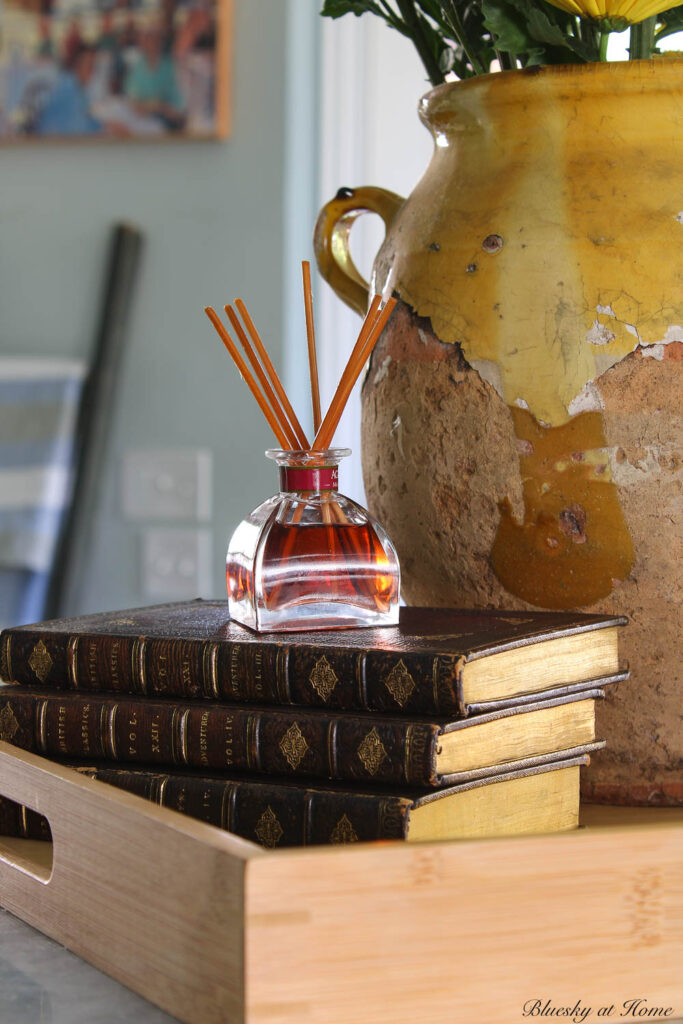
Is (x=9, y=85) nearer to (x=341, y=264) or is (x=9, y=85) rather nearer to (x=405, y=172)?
(x=405, y=172)

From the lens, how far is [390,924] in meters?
0.39

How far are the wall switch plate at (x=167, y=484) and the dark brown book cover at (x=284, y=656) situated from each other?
1407 mm

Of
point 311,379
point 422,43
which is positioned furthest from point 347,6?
point 311,379

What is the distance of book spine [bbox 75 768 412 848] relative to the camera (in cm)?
46

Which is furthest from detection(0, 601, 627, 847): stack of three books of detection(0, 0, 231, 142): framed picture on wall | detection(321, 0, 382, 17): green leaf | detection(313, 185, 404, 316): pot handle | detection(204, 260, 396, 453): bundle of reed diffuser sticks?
detection(0, 0, 231, 142): framed picture on wall

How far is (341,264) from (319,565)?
278mm

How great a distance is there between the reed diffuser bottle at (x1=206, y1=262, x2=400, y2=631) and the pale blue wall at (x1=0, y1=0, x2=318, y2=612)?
53.7 inches

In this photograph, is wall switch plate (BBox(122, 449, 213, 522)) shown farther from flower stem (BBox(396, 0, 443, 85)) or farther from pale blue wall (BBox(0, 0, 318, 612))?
flower stem (BBox(396, 0, 443, 85))

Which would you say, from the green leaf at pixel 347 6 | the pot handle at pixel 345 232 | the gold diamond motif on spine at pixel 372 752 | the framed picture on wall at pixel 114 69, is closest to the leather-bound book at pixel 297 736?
the gold diamond motif on spine at pixel 372 752

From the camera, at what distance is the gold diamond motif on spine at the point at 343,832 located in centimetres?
47

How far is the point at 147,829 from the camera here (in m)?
0.43

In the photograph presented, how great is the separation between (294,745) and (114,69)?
1.82m

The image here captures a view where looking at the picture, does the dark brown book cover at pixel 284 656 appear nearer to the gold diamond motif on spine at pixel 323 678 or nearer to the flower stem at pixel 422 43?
the gold diamond motif on spine at pixel 323 678

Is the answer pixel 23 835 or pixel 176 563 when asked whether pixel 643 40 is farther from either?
pixel 176 563
